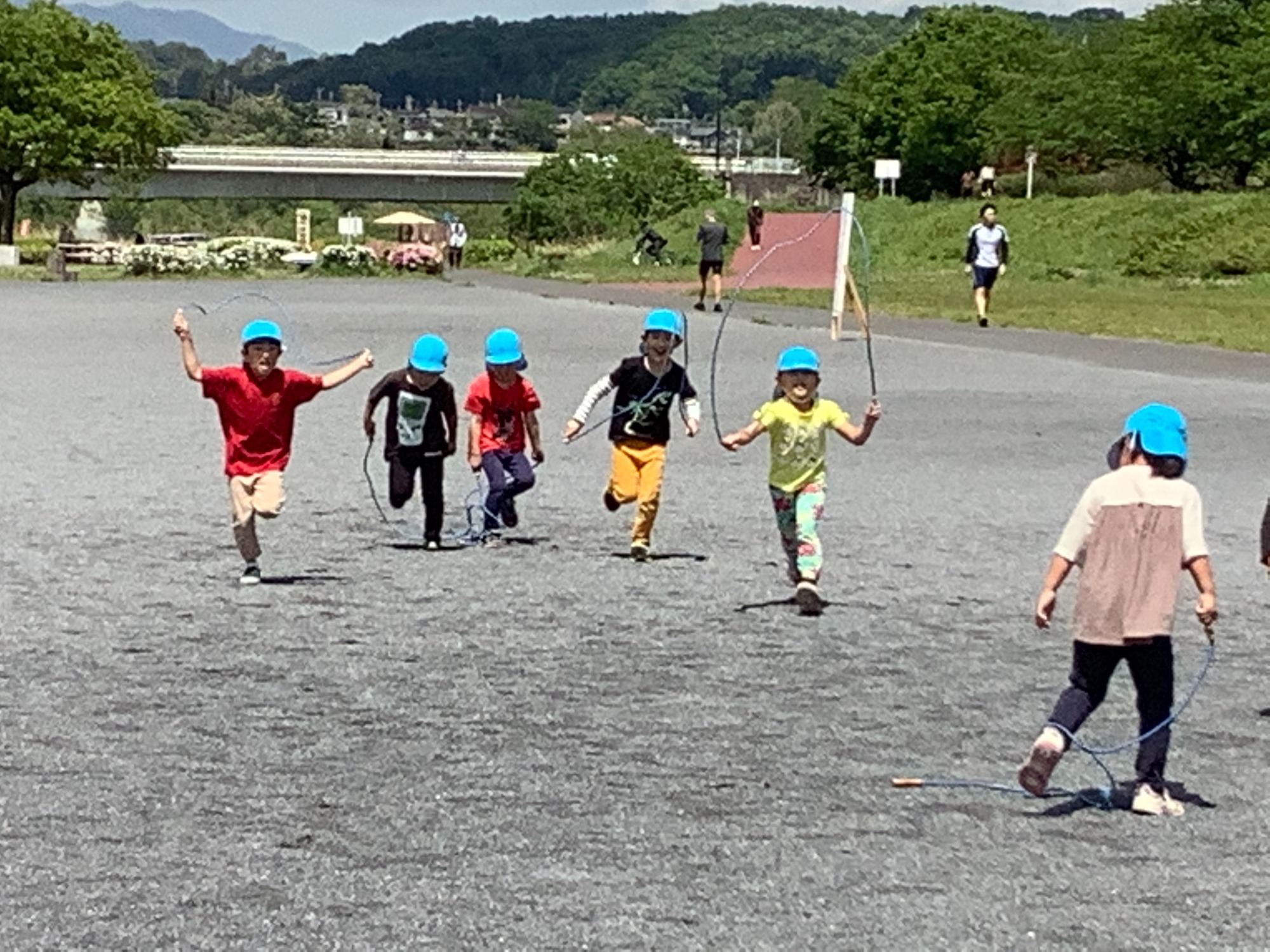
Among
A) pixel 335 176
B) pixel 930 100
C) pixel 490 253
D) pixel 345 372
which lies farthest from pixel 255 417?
pixel 335 176

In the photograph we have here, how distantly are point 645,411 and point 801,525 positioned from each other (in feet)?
5.56

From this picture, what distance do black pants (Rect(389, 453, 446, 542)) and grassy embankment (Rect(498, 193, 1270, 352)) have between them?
17.9m

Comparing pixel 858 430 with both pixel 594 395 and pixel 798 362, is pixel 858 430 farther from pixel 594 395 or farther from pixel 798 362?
pixel 594 395

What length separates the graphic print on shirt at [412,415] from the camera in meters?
12.4

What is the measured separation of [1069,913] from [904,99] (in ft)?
307

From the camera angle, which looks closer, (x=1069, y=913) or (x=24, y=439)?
(x=1069, y=913)

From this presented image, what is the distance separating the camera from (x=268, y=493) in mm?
11125

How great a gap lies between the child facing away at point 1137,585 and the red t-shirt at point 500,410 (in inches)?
237

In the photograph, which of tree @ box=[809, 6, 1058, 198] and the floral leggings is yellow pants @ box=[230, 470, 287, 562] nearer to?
the floral leggings

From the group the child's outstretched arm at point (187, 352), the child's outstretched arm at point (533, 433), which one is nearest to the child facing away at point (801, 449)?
the child's outstretched arm at point (533, 433)

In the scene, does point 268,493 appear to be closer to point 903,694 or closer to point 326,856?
point 903,694

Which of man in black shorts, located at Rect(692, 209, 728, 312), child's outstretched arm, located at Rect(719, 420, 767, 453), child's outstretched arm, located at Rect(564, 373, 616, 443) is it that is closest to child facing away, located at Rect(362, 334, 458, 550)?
child's outstretched arm, located at Rect(564, 373, 616, 443)

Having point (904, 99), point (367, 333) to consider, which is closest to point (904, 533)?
point (367, 333)

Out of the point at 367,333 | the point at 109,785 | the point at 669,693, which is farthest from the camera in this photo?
the point at 367,333
